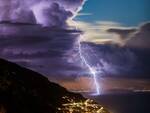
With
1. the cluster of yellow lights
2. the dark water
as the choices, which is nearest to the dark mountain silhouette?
Answer: the cluster of yellow lights

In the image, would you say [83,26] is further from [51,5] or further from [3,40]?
[3,40]

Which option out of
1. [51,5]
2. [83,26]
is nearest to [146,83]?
[83,26]

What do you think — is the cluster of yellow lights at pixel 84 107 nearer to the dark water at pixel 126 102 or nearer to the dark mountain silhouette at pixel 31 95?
the dark mountain silhouette at pixel 31 95

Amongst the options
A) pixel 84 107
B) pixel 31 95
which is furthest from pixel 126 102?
pixel 31 95

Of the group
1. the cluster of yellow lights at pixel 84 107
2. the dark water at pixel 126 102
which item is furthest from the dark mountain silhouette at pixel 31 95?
the dark water at pixel 126 102

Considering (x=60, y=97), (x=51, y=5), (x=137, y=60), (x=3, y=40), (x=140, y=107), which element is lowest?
(x=140, y=107)

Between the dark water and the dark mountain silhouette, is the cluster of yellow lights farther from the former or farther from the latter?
the dark water
